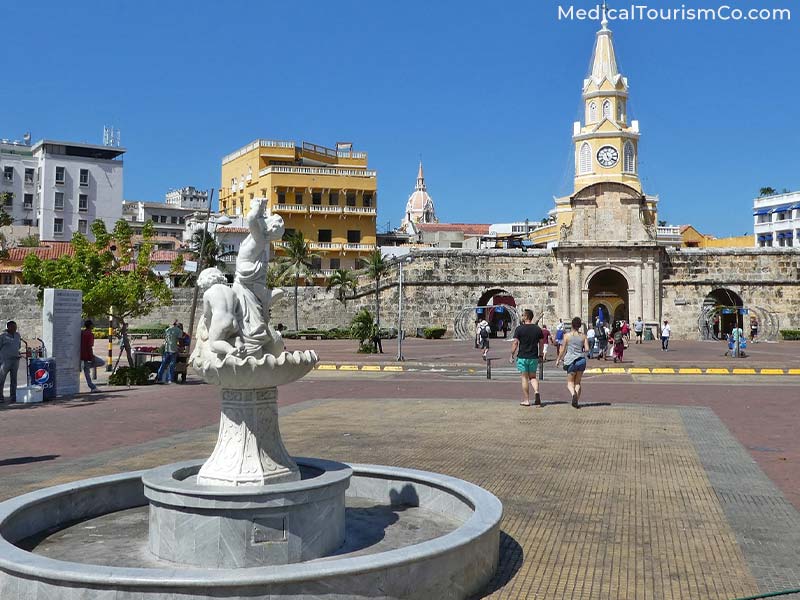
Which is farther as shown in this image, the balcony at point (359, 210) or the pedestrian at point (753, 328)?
the balcony at point (359, 210)

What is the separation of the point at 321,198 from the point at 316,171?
2.15m

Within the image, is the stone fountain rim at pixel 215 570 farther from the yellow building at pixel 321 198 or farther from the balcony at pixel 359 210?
the balcony at pixel 359 210

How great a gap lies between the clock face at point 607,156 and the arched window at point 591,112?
242 cm

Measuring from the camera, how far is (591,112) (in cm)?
6203

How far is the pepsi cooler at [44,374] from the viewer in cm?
1600

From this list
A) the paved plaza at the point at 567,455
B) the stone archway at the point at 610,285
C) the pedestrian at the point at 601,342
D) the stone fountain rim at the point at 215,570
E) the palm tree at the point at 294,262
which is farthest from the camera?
the palm tree at the point at 294,262

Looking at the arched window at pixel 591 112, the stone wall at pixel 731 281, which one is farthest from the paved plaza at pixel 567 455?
the arched window at pixel 591 112

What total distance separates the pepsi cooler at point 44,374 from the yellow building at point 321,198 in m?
43.4

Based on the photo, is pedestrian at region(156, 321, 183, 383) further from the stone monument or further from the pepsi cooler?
the pepsi cooler

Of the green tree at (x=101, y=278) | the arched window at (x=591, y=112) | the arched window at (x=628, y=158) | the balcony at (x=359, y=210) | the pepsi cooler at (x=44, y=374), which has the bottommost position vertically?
the pepsi cooler at (x=44, y=374)

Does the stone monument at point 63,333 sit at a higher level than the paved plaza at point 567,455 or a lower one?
higher

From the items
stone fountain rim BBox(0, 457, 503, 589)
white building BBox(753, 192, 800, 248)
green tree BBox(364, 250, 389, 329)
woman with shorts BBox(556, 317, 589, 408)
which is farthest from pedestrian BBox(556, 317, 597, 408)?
white building BBox(753, 192, 800, 248)

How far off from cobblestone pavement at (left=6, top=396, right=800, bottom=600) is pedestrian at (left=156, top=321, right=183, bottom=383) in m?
5.69

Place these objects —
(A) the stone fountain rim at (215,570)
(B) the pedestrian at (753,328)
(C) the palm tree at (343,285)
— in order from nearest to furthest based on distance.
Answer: (A) the stone fountain rim at (215,570) → (B) the pedestrian at (753,328) → (C) the palm tree at (343,285)
